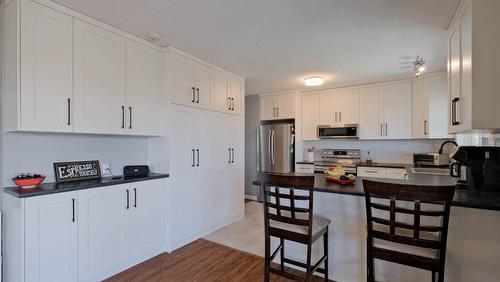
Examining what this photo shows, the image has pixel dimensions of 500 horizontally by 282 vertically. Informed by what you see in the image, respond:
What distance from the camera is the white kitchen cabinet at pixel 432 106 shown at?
376cm

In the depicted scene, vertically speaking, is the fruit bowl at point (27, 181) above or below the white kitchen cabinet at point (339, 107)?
below

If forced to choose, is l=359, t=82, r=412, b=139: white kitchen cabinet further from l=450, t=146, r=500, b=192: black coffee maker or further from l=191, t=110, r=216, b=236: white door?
l=191, t=110, r=216, b=236: white door

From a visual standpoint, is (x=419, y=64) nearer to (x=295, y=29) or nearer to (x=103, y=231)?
(x=295, y=29)

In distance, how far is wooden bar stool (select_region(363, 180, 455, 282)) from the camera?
1.34 m

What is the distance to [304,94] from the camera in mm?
5145

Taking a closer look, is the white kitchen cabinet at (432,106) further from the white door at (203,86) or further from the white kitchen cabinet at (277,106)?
the white door at (203,86)

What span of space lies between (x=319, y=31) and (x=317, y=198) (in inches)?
65.6

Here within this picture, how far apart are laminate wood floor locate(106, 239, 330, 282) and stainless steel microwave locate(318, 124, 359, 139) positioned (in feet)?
9.56

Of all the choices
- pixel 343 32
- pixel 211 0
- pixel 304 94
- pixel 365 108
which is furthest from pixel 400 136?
pixel 211 0

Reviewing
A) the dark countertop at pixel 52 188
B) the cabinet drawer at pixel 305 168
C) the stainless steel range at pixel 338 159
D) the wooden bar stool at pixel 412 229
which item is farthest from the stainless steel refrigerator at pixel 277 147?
the wooden bar stool at pixel 412 229

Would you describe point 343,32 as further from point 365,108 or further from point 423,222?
point 365,108

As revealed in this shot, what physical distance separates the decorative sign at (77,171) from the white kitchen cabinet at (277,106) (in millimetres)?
3473

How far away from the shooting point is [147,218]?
2674 mm

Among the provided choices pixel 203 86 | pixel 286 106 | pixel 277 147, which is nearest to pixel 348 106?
pixel 286 106
